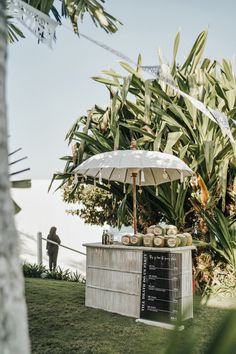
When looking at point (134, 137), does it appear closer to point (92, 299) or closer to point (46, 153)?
point (92, 299)

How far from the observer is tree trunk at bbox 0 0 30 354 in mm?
832

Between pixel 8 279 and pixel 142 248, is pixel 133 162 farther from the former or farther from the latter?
pixel 8 279

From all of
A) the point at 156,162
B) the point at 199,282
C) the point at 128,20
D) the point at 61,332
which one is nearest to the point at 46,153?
the point at 128,20

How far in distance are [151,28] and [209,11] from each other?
1327 mm

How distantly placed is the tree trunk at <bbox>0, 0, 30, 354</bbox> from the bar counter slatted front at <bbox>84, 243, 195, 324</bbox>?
15.1ft

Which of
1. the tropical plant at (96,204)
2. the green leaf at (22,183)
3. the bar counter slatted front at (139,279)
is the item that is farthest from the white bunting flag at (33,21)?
the tropical plant at (96,204)

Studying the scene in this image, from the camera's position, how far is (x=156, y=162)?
595 centimetres

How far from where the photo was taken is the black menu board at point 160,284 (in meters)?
5.57

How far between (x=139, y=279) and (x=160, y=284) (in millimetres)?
317

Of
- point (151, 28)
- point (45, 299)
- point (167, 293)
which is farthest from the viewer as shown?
point (151, 28)

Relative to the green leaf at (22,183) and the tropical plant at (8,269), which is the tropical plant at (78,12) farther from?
the tropical plant at (8,269)

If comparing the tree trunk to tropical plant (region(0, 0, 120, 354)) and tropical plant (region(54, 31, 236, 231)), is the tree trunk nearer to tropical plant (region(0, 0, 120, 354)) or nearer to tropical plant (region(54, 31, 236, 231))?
tropical plant (region(0, 0, 120, 354))

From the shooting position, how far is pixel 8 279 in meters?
0.88

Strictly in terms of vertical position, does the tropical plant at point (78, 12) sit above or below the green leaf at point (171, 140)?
above
